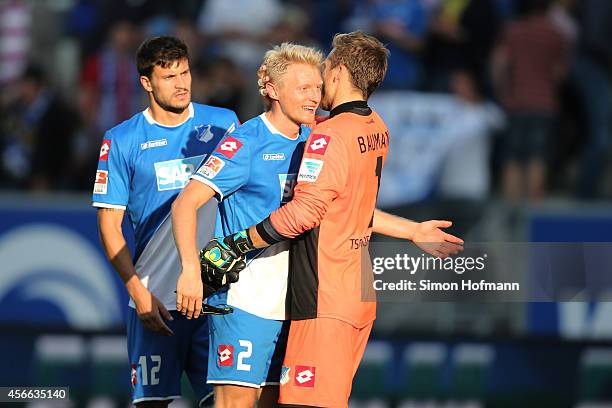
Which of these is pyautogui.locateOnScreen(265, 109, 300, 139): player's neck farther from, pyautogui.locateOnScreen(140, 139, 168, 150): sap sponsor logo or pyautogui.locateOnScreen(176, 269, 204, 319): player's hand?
pyautogui.locateOnScreen(176, 269, 204, 319): player's hand

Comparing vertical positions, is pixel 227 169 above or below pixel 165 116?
below

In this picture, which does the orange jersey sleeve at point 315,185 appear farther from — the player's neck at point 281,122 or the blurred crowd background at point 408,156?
the blurred crowd background at point 408,156

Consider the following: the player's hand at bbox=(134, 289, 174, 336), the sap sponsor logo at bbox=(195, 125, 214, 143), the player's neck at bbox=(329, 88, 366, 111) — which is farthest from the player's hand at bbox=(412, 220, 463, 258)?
the player's hand at bbox=(134, 289, 174, 336)

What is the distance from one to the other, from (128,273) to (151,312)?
0.22m

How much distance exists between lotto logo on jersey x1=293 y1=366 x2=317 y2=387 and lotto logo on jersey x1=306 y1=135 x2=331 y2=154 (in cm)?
97

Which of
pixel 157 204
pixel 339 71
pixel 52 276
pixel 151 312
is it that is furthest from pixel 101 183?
pixel 52 276

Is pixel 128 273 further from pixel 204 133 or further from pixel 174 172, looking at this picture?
pixel 204 133

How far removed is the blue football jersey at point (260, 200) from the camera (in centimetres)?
559

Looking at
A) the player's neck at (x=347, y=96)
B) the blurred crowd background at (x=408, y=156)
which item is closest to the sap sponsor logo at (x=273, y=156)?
the player's neck at (x=347, y=96)

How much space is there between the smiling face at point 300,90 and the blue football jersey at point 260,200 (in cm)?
14

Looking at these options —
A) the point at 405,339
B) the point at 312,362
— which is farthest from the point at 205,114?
the point at 405,339

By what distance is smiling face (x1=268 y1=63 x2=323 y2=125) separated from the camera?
5594 mm

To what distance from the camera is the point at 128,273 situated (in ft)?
19.7

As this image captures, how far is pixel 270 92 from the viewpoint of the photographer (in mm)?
5660
